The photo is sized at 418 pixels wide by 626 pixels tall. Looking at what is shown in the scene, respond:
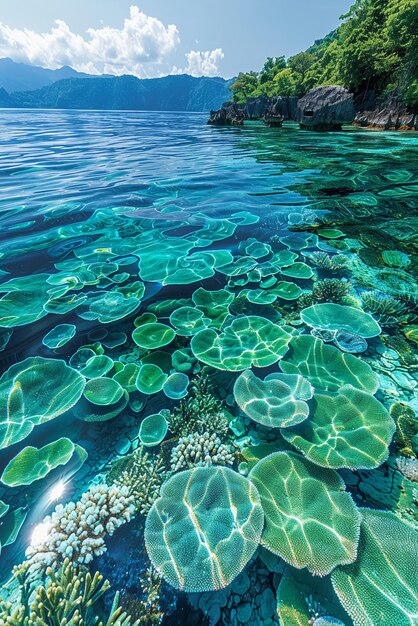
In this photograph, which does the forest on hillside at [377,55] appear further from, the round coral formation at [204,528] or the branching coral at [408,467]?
the round coral formation at [204,528]

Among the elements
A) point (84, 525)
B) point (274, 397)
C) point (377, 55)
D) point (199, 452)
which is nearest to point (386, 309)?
point (274, 397)

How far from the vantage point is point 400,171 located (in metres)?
9.23

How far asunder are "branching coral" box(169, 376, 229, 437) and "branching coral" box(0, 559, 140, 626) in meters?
0.96

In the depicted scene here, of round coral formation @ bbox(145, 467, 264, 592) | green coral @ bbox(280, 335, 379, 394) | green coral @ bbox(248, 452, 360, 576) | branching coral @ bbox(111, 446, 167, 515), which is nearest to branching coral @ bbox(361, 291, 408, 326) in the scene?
green coral @ bbox(280, 335, 379, 394)

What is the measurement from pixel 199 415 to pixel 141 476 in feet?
2.10

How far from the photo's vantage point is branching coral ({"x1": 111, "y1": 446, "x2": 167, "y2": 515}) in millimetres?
1758

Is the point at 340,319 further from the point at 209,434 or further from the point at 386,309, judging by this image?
the point at 209,434

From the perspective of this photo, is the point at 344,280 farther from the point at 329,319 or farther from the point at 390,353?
the point at 390,353

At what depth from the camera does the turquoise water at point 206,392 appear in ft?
4.76

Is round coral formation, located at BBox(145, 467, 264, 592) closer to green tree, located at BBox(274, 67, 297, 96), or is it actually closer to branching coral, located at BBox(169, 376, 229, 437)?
branching coral, located at BBox(169, 376, 229, 437)

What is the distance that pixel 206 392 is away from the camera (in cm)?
246

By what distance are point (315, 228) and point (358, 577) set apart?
5.45 m

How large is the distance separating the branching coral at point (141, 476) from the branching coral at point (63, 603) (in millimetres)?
411

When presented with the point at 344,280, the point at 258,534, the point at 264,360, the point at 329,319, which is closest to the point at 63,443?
the point at 258,534
